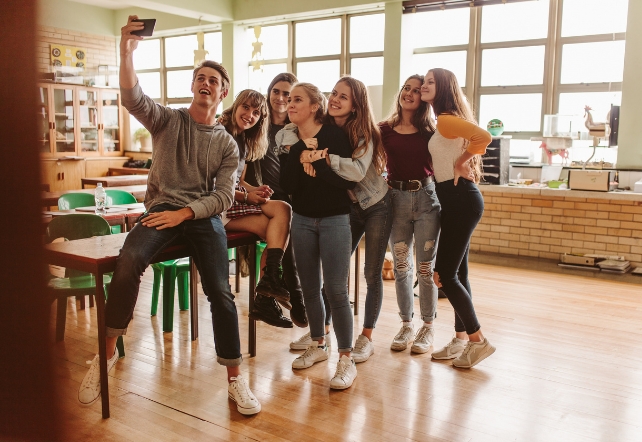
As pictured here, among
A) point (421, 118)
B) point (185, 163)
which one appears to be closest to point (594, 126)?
point (421, 118)

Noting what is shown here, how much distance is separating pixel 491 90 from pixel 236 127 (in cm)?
459

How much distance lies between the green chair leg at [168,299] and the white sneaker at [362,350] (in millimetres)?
1238

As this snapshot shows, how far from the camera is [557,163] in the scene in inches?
248

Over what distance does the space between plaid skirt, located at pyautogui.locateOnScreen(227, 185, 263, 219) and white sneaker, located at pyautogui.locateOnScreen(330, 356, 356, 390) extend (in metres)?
0.92

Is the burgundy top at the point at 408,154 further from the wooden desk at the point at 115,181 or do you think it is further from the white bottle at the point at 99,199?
the wooden desk at the point at 115,181

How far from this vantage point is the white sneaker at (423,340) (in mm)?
3387

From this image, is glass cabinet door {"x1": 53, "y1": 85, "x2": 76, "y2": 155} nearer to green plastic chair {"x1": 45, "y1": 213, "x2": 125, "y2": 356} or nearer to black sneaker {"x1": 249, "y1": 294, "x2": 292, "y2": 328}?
green plastic chair {"x1": 45, "y1": 213, "x2": 125, "y2": 356}

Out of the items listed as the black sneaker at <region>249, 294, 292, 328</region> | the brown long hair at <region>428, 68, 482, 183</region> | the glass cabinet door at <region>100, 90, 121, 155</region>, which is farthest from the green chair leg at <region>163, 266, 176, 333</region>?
the glass cabinet door at <region>100, 90, 121, 155</region>

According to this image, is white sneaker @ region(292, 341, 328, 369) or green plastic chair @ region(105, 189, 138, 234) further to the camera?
green plastic chair @ region(105, 189, 138, 234)

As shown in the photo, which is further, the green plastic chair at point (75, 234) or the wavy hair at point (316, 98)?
the green plastic chair at point (75, 234)

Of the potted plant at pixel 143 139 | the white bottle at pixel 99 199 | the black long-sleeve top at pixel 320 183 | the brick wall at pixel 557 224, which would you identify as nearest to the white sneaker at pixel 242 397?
the black long-sleeve top at pixel 320 183

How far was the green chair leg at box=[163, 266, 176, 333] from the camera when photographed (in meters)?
3.71

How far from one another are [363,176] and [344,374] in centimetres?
99

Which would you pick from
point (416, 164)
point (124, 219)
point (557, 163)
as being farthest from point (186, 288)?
point (557, 163)
